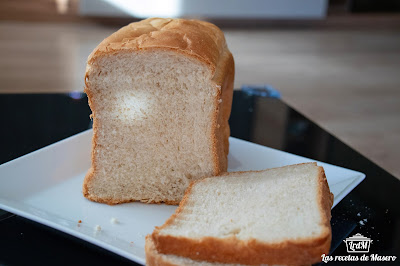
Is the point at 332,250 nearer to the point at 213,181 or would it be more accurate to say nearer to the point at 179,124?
the point at 213,181

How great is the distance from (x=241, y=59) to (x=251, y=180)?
4457 mm

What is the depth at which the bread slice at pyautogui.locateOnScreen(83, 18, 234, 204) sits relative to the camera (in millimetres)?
1459

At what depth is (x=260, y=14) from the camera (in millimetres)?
7148

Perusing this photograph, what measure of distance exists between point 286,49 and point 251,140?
459 centimetres

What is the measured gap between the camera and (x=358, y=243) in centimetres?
130

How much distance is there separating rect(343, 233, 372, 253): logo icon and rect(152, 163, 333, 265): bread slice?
0.10 meters

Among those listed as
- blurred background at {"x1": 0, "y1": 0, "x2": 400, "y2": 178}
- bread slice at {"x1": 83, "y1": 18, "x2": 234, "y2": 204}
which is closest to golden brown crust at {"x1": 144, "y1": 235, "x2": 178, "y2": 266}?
bread slice at {"x1": 83, "y1": 18, "x2": 234, "y2": 204}

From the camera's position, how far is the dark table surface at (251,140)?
3.96 ft

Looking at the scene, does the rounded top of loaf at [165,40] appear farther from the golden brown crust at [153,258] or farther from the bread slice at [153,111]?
the golden brown crust at [153,258]

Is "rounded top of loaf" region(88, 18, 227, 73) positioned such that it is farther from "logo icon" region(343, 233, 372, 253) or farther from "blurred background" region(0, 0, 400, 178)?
"blurred background" region(0, 0, 400, 178)

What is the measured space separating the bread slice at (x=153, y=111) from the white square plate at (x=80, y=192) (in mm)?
72

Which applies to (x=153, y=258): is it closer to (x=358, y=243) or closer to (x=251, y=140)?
(x=358, y=243)

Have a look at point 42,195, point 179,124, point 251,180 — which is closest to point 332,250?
point 251,180

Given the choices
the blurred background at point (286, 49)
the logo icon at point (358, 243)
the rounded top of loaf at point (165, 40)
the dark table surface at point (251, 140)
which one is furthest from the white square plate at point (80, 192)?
the blurred background at point (286, 49)
